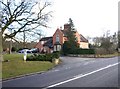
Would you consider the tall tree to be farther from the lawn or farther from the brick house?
the lawn

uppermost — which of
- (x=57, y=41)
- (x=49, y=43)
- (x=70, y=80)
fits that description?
(x=57, y=41)

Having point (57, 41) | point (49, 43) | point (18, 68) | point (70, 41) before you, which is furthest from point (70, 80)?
point (49, 43)

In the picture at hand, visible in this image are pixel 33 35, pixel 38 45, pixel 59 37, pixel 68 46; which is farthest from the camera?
pixel 38 45

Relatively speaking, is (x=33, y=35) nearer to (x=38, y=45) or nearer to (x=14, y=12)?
(x=14, y=12)

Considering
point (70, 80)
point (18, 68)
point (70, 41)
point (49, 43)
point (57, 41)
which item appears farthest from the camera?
point (49, 43)

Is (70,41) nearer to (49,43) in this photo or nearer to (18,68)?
(49,43)

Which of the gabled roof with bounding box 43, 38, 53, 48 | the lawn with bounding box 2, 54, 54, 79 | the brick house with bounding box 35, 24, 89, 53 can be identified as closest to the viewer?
the lawn with bounding box 2, 54, 54, 79

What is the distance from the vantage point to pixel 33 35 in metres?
39.1

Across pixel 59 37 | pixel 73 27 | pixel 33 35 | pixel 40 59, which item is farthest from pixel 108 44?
pixel 33 35

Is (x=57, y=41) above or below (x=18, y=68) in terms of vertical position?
above

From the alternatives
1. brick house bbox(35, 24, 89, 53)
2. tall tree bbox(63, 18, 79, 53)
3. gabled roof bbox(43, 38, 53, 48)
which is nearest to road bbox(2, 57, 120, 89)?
tall tree bbox(63, 18, 79, 53)

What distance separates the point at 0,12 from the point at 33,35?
578 centimetres

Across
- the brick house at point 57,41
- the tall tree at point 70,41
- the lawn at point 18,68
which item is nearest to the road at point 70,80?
the lawn at point 18,68

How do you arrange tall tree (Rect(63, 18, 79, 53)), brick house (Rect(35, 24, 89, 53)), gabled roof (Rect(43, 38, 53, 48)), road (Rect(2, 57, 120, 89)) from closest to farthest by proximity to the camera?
road (Rect(2, 57, 120, 89)) → tall tree (Rect(63, 18, 79, 53)) → brick house (Rect(35, 24, 89, 53)) → gabled roof (Rect(43, 38, 53, 48))
